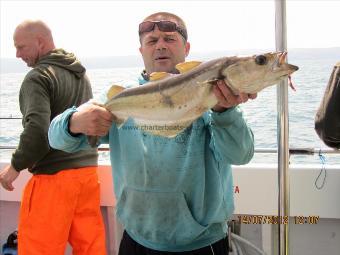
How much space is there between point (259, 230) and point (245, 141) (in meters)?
2.15

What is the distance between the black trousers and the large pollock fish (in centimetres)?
Result: 80

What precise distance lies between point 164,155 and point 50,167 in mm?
1834

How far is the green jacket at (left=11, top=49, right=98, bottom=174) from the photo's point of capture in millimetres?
3730

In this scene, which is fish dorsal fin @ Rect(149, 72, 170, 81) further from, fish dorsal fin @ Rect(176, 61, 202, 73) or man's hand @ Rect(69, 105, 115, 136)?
man's hand @ Rect(69, 105, 115, 136)

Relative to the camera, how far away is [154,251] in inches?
97.3

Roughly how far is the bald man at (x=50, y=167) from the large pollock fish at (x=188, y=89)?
1.77m

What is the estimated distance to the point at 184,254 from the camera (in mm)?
2438

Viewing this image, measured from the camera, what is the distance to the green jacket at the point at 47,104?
12.2 feet

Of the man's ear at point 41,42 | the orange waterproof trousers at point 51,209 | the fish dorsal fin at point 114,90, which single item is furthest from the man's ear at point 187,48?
the man's ear at point 41,42

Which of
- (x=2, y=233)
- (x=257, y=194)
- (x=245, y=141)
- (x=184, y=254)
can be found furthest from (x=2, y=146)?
(x=245, y=141)

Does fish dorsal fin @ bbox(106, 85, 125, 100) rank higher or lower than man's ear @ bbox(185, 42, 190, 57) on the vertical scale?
lower

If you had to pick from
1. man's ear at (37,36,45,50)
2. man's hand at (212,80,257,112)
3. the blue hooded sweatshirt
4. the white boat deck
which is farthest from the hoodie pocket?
man's ear at (37,36,45,50)

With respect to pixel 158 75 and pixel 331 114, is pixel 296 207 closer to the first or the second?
pixel 331 114

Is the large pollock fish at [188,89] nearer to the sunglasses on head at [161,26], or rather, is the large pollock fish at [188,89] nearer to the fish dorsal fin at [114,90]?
the fish dorsal fin at [114,90]
